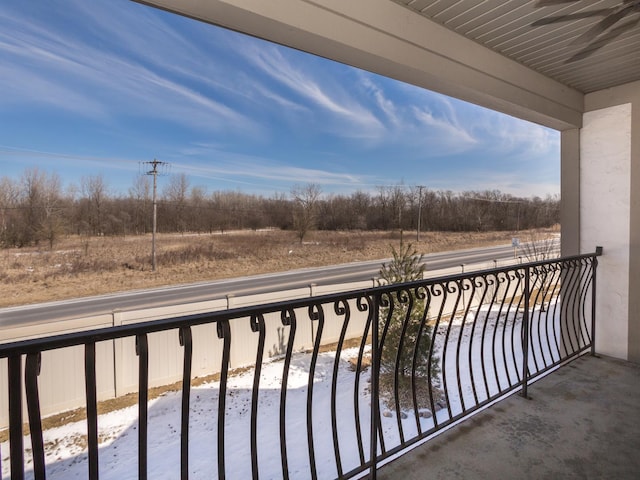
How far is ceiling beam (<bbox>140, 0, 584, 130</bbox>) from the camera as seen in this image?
1.34 meters

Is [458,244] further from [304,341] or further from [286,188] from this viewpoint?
[304,341]

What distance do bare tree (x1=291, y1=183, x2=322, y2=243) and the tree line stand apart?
39 mm

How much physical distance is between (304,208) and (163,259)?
5.40m

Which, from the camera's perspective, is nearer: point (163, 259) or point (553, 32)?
point (553, 32)

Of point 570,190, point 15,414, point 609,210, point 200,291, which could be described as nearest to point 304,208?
point 200,291

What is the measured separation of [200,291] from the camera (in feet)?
34.7

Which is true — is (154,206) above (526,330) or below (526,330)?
above

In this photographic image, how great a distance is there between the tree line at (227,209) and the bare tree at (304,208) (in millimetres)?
39

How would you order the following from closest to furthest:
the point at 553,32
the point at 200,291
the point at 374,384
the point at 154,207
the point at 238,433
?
the point at 374,384, the point at 553,32, the point at 238,433, the point at 154,207, the point at 200,291

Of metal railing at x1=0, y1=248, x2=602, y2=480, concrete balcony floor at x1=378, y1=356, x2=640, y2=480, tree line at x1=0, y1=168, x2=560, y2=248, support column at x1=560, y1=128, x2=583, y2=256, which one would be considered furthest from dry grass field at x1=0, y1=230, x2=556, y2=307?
concrete balcony floor at x1=378, y1=356, x2=640, y2=480

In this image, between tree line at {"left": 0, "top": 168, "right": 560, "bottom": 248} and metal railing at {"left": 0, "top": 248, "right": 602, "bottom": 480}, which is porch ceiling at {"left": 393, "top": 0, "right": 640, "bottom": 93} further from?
tree line at {"left": 0, "top": 168, "right": 560, "bottom": 248}

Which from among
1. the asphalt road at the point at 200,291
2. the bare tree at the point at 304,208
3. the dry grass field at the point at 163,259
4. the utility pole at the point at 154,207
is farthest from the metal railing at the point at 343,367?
the bare tree at the point at 304,208

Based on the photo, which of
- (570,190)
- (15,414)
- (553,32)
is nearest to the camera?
(15,414)

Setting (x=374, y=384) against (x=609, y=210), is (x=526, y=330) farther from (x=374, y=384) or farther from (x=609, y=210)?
(x=609, y=210)
